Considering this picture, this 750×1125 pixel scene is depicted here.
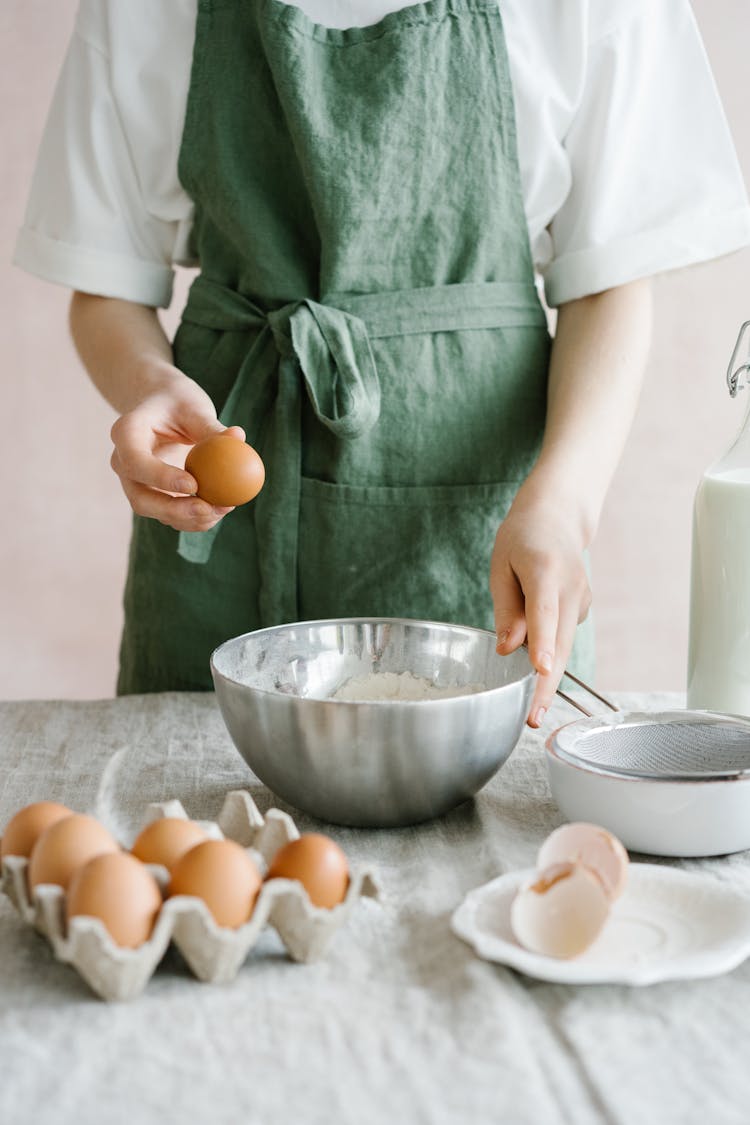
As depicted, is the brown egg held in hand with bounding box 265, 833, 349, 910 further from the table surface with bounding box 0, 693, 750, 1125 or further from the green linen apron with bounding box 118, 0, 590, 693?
the green linen apron with bounding box 118, 0, 590, 693

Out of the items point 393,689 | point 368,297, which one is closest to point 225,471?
point 393,689

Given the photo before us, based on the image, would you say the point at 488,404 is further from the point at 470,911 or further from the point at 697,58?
the point at 470,911

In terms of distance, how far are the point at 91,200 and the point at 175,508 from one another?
1.50 ft

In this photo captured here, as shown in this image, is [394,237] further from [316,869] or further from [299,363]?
[316,869]

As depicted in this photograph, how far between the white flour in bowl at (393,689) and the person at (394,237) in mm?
212

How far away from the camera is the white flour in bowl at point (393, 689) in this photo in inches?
34.9

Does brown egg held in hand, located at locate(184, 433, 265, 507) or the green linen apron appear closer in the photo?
brown egg held in hand, located at locate(184, 433, 265, 507)

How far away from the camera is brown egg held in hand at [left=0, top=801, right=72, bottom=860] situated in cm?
63

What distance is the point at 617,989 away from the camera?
57 cm

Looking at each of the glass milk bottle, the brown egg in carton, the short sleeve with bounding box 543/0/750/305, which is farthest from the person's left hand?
the short sleeve with bounding box 543/0/750/305

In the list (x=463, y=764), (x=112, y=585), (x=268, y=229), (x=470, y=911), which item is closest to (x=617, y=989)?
(x=470, y=911)

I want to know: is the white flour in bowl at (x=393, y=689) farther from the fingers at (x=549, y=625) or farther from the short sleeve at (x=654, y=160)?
the short sleeve at (x=654, y=160)

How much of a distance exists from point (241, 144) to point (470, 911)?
781 millimetres

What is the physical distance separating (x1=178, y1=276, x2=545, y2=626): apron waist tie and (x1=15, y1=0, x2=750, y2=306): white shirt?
98 mm
